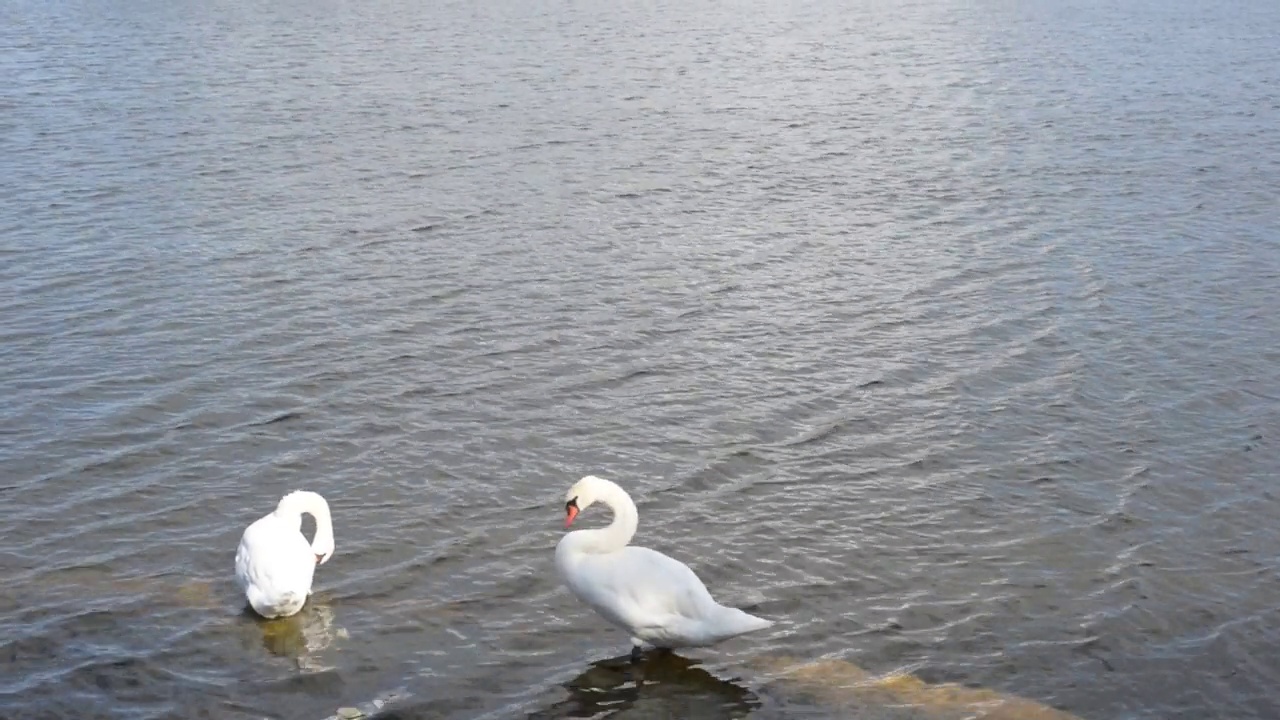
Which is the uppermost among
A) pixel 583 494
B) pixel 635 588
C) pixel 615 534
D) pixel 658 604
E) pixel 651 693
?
pixel 583 494

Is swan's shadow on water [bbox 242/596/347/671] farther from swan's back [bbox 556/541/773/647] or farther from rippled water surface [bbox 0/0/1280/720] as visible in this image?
swan's back [bbox 556/541/773/647]

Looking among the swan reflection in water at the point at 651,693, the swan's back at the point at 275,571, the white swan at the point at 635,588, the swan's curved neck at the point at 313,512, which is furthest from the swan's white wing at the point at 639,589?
the swan's curved neck at the point at 313,512

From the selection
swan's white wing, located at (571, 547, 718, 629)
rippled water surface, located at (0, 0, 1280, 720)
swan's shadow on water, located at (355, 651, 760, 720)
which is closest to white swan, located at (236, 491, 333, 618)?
rippled water surface, located at (0, 0, 1280, 720)

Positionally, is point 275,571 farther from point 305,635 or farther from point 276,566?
point 305,635

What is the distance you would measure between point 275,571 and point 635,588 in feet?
8.39

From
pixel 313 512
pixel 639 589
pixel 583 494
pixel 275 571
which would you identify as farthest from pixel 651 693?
pixel 313 512

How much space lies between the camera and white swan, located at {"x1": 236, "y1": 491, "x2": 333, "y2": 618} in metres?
10.6

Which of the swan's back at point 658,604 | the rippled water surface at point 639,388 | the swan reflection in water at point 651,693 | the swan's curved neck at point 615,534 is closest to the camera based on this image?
the swan reflection in water at point 651,693

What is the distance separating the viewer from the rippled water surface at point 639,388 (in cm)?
1053

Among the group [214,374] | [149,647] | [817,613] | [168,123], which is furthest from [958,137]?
[149,647]

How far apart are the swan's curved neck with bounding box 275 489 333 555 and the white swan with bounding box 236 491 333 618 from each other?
0.13 feet

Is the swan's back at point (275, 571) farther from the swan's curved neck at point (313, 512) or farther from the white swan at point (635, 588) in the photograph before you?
the white swan at point (635, 588)

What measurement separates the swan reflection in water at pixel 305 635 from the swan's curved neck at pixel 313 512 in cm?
53

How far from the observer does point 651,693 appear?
10125mm
